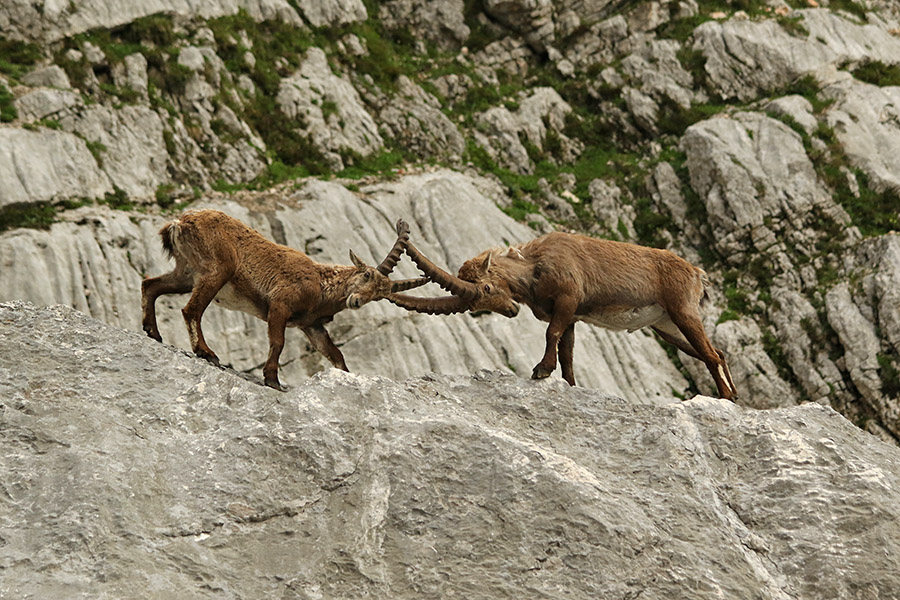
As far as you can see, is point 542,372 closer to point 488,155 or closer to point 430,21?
point 488,155

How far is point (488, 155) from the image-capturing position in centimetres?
3859

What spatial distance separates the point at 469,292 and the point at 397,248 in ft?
7.30

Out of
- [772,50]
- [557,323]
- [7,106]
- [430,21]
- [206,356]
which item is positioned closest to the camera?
[206,356]

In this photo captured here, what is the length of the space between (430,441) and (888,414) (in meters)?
23.8

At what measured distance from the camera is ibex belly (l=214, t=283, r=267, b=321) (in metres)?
15.1

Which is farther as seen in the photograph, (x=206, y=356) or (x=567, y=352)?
(x=567, y=352)

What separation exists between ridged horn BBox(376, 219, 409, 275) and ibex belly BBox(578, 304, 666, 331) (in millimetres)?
3529

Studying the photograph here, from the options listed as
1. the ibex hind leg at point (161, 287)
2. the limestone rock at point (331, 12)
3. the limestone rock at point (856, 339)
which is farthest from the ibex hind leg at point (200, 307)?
the limestone rock at point (331, 12)

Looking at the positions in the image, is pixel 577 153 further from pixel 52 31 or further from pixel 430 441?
pixel 430 441

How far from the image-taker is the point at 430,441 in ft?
35.0

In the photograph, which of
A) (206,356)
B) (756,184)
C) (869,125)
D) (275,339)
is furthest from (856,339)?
(206,356)

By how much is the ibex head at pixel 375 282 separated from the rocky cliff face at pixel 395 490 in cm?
370

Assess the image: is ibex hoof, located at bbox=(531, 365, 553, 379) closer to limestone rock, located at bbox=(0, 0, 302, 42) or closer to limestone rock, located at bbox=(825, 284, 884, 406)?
limestone rock, located at bbox=(825, 284, 884, 406)

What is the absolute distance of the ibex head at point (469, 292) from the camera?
46.8 feet
